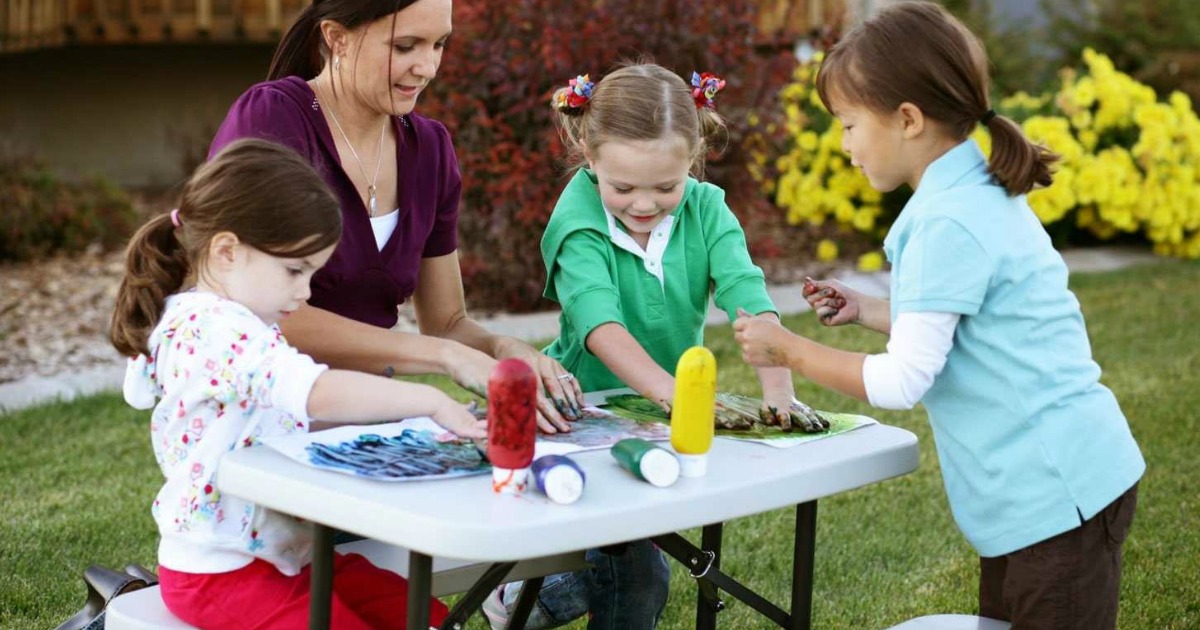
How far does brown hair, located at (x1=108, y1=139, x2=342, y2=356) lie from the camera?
226 centimetres

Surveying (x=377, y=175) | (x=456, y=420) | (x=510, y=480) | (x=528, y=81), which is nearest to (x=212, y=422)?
(x=456, y=420)

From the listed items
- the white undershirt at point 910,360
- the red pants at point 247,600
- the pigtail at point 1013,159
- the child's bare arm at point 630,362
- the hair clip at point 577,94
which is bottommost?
the red pants at point 247,600

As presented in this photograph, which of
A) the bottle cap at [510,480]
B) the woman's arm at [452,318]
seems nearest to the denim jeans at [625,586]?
the woman's arm at [452,318]

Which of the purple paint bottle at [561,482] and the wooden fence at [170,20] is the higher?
the purple paint bottle at [561,482]

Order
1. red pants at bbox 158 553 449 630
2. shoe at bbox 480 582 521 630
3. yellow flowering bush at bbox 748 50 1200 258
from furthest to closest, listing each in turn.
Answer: yellow flowering bush at bbox 748 50 1200 258, shoe at bbox 480 582 521 630, red pants at bbox 158 553 449 630

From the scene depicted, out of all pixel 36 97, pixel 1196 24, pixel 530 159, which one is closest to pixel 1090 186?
pixel 530 159

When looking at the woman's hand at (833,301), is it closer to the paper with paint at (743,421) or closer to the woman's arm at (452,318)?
the paper with paint at (743,421)

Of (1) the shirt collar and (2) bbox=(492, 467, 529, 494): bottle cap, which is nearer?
(2) bbox=(492, 467, 529, 494): bottle cap

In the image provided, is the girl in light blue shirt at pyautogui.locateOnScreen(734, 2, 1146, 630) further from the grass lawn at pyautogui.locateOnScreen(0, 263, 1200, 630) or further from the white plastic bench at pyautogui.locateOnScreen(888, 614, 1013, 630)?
the grass lawn at pyautogui.locateOnScreen(0, 263, 1200, 630)

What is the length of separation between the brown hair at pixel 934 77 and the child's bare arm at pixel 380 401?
862 millimetres

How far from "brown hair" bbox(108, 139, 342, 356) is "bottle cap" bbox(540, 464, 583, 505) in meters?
0.60

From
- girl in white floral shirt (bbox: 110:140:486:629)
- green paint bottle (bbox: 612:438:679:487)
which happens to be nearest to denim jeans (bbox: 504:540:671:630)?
girl in white floral shirt (bbox: 110:140:486:629)

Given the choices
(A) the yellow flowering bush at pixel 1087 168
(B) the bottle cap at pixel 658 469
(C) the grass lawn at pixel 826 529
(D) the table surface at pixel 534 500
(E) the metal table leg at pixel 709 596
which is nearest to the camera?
(D) the table surface at pixel 534 500

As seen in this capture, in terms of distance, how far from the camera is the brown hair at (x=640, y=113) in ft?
9.30
